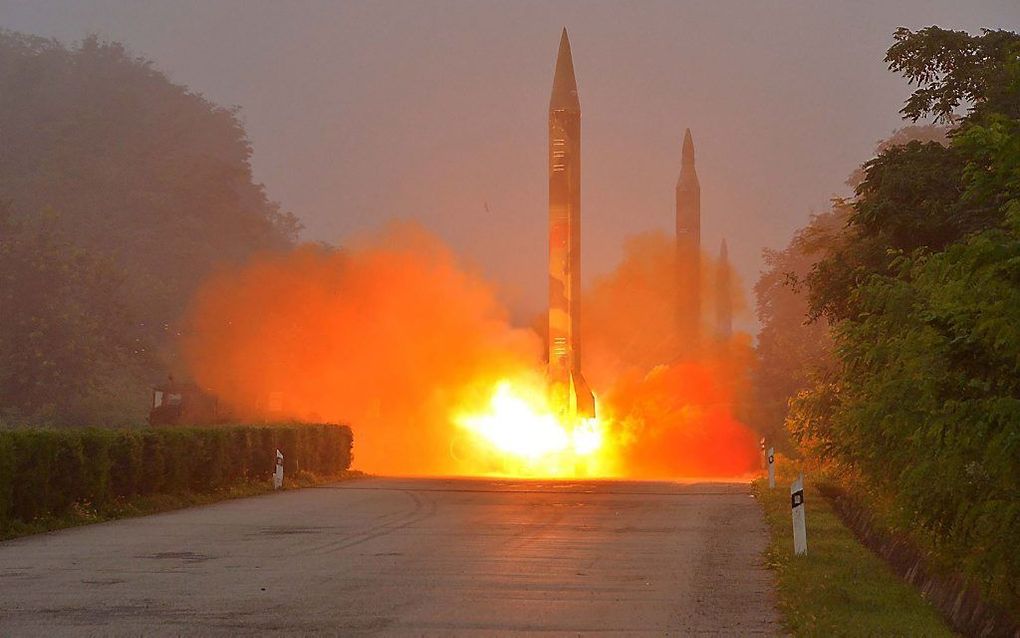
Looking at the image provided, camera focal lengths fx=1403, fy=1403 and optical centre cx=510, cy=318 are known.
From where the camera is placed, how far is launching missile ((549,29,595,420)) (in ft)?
200

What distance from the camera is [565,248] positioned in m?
62.3

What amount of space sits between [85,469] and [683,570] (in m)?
13.0

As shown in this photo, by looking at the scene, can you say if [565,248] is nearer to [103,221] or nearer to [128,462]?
[128,462]

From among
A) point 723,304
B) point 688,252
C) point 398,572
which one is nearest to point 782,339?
point 688,252

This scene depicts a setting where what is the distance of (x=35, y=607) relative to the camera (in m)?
13.8

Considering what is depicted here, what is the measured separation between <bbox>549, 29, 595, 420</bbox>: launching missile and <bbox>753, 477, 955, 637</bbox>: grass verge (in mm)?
38834

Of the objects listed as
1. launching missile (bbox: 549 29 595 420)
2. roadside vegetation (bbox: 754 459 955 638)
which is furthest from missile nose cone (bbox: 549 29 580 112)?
roadside vegetation (bbox: 754 459 955 638)

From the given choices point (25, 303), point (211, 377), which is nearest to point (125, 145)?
point (211, 377)

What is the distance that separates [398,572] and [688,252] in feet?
251

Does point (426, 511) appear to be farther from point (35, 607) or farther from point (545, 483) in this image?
point (35, 607)

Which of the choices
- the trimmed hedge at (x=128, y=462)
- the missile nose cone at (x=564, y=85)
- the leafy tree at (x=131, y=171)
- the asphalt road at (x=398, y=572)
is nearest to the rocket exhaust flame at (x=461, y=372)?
the missile nose cone at (x=564, y=85)

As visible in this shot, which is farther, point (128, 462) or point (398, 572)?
point (128, 462)

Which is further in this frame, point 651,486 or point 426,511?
point 651,486

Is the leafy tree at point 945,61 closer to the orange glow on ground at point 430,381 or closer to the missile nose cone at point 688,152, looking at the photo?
the orange glow on ground at point 430,381
